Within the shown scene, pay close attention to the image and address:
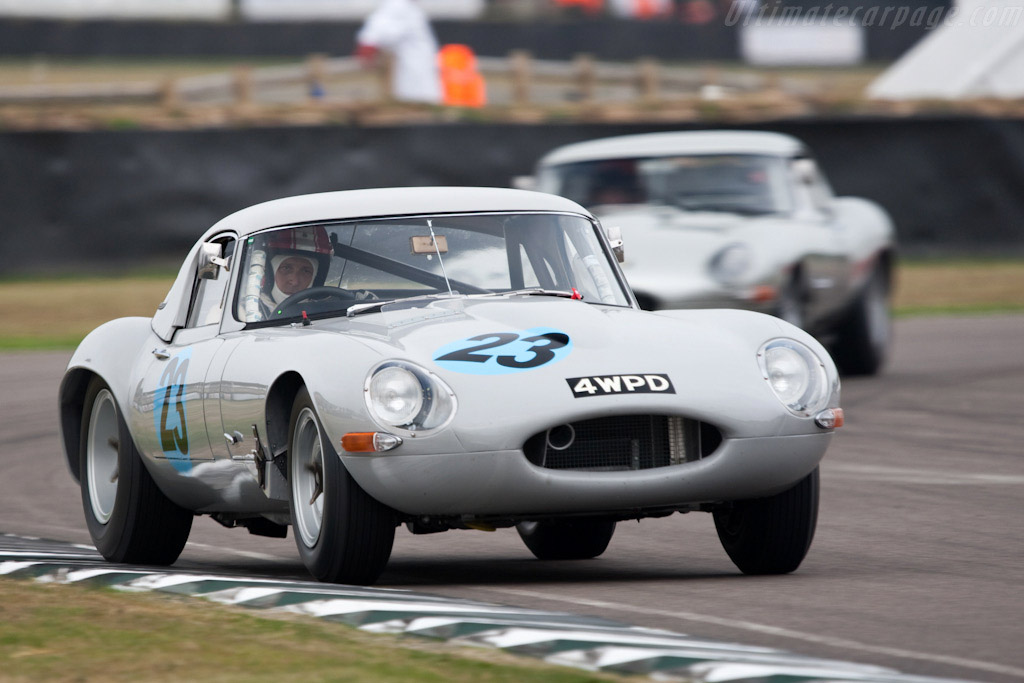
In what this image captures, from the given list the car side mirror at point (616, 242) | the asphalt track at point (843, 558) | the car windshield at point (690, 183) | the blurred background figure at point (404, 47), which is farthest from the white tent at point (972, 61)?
the car side mirror at point (616, 242)

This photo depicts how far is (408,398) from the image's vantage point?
17.4 ft

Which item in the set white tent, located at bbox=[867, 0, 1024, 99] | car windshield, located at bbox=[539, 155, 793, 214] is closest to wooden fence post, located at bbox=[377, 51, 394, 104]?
white tent, located at bbox=[867, 0, 1024, 99]

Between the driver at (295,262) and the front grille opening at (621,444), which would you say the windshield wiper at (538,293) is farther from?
the front grille opening at (621,444)

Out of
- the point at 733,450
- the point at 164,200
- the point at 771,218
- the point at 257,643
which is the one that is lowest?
the point at 257,643

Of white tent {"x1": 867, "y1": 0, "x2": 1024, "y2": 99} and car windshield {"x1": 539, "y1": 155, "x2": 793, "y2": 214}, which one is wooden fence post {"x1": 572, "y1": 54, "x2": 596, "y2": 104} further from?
car windshield {"x1": 539, "y1": 155, "x2": 793, "y2": 214}

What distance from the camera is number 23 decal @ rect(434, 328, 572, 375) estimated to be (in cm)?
532

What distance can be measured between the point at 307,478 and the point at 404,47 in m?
17.3

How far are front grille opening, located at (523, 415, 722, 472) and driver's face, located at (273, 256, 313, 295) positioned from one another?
1.25 meters

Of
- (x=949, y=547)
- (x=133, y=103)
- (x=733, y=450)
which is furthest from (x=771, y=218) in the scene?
(x=133, y=103)

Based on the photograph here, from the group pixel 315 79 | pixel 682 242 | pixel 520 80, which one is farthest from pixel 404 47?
pixel 682 242

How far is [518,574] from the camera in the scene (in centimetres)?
613

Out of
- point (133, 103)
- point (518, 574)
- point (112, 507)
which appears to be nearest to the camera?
point (518, 574)

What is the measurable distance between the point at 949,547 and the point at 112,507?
2916 mm

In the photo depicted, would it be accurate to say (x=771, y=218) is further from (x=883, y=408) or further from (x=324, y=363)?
(x=324, y=363)
